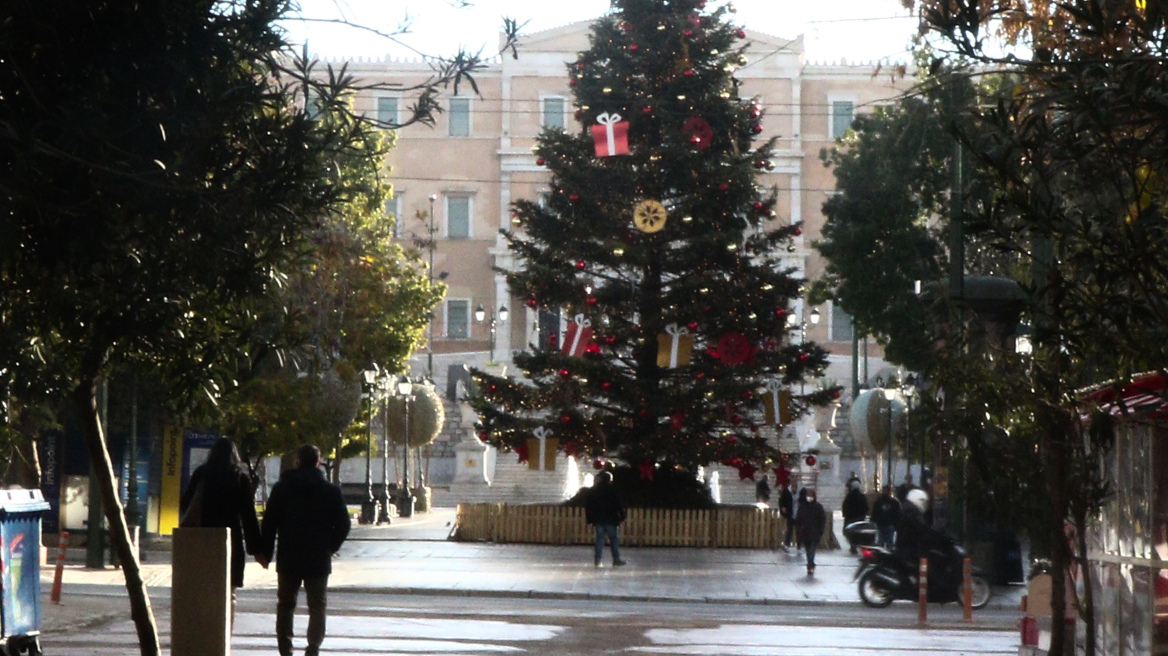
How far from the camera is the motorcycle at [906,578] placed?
21.5 m

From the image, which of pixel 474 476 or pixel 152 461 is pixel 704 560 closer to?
pixel 152 461

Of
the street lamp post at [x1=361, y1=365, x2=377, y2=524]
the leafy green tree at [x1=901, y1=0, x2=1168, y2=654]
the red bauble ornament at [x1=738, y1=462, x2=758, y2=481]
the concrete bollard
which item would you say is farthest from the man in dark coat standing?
the street lamp post at [x1=361, y1=365, x2=377, y2=524]

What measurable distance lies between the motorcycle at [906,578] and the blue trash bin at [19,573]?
39.0 ft

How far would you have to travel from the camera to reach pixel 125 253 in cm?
820

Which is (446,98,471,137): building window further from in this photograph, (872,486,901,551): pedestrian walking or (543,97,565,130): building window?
(872,486,901,551): pedestrian walking

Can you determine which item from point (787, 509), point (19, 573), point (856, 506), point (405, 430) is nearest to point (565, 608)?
point (19, 573)

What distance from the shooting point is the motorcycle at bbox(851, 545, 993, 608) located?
2145 centimetres

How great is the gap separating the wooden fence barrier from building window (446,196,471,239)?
130 feet

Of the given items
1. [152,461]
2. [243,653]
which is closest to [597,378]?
[152,461]

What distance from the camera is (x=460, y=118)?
7181 centimetres

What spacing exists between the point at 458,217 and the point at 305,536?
60.8m

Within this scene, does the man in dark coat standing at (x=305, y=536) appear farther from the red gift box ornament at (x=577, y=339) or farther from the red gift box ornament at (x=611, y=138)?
the red gift box ornament at (x=577, y=339)

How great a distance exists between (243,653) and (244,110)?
244 inches

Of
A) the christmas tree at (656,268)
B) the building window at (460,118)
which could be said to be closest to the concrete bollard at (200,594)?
the christmas tree at (656,268)
